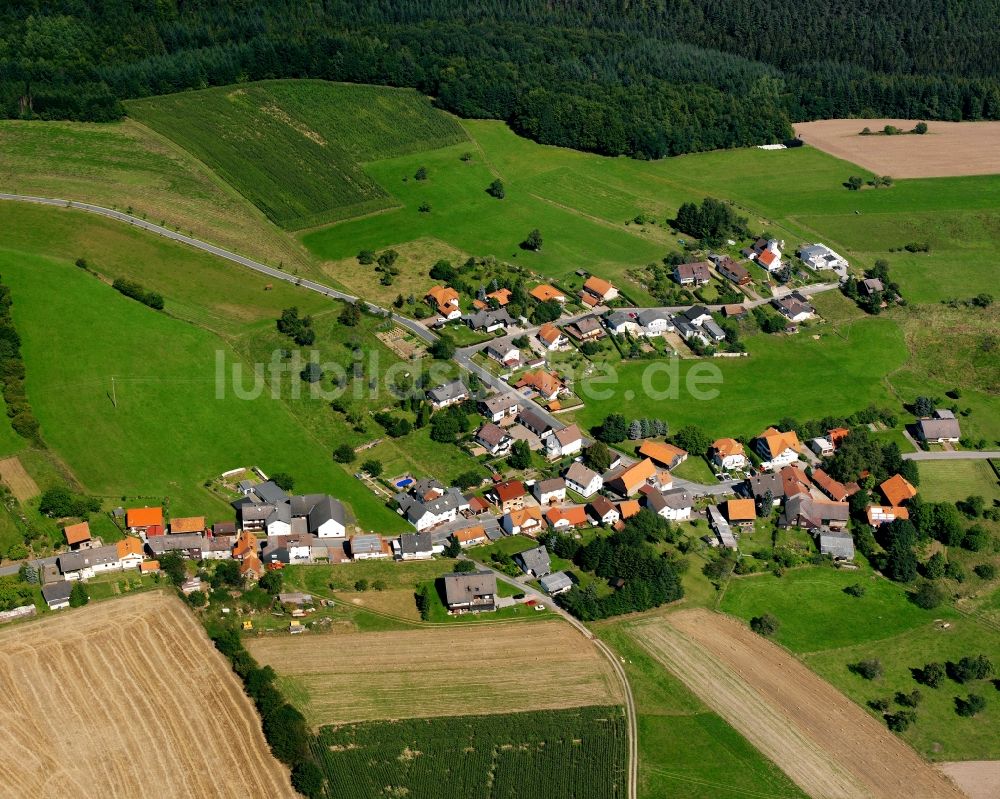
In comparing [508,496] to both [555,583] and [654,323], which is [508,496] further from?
[654,323]

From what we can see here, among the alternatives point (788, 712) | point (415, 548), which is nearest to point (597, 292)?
point (415, 548)

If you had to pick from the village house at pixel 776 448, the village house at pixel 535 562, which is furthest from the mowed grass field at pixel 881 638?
the village house at pixel 535 562

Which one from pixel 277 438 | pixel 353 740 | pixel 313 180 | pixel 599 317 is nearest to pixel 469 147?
pixel 313 180

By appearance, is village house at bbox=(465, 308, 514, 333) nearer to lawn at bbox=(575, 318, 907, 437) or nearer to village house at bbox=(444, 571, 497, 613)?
lawn at bbox=(575, 318, 907, 437)

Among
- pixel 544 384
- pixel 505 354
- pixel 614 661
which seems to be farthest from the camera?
pixel 505 354

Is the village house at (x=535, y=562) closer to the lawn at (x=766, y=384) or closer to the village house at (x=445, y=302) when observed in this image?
the lawn at (x=766, y=384)
